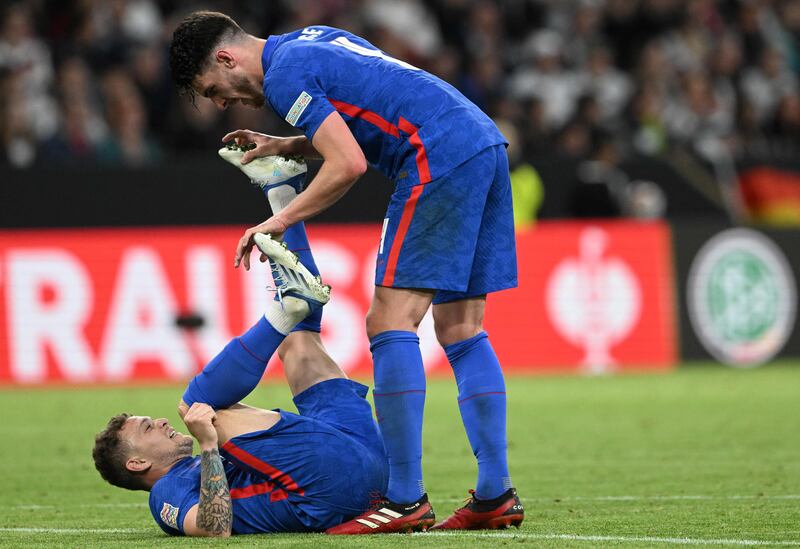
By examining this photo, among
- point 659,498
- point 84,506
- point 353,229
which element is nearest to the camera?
point 659,498

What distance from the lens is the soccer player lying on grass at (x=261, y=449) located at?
16.4 feet

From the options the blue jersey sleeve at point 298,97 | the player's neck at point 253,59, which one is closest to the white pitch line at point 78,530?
the blue jersey sleeve at point 298,97

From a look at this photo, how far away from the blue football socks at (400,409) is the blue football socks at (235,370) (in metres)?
0.46

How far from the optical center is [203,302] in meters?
12.5

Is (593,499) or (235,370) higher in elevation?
(235,370)

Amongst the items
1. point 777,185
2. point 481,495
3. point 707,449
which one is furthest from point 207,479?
point 777,185

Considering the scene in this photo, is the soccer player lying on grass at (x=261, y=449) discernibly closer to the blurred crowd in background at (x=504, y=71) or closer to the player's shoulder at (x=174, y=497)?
the player's shoulder at (x=174, y=497)

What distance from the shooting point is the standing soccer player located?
497cm

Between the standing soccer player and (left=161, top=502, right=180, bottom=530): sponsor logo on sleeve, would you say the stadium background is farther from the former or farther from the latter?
(left=161, top=502, right=180, bottom=530): sponsor logo on sleeve

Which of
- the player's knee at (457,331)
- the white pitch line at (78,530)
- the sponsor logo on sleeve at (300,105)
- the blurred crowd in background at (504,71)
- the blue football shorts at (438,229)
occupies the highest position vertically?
the blurred crowd in background at (504,71)

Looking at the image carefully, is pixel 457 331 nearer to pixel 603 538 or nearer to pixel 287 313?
pixel 287 313

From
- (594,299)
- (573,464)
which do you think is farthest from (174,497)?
(594,299)

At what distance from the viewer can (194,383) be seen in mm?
5203

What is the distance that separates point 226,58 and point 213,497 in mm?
1531
